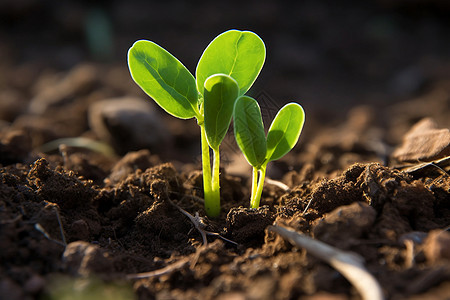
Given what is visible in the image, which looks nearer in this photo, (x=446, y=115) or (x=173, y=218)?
(x=173, y=218)

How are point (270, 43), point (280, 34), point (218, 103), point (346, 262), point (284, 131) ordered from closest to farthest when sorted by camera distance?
point (346, 262) → point (218, 103) → point (284, 131) → point (270, 43) → point (280, 34)

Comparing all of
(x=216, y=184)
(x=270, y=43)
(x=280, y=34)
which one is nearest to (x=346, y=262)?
(x=216, y=184)

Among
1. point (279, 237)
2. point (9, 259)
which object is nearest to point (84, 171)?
point (9, 259)

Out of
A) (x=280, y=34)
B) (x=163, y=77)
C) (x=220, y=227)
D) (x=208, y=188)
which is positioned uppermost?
(x=280, y=34)

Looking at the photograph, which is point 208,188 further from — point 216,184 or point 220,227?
point 220,227

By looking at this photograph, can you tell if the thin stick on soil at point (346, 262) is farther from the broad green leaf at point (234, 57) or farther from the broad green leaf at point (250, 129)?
the broad green leaf at point (234, 57)

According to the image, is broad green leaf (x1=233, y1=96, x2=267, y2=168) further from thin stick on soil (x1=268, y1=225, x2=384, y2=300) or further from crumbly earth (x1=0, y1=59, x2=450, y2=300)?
thin stick on soil (x1=268, y1=225, x2=384, y2=300)

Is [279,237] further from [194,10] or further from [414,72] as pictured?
[194,10]

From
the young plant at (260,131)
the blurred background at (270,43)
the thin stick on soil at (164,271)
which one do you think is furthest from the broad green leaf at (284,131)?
the blurred background at (270,43)
